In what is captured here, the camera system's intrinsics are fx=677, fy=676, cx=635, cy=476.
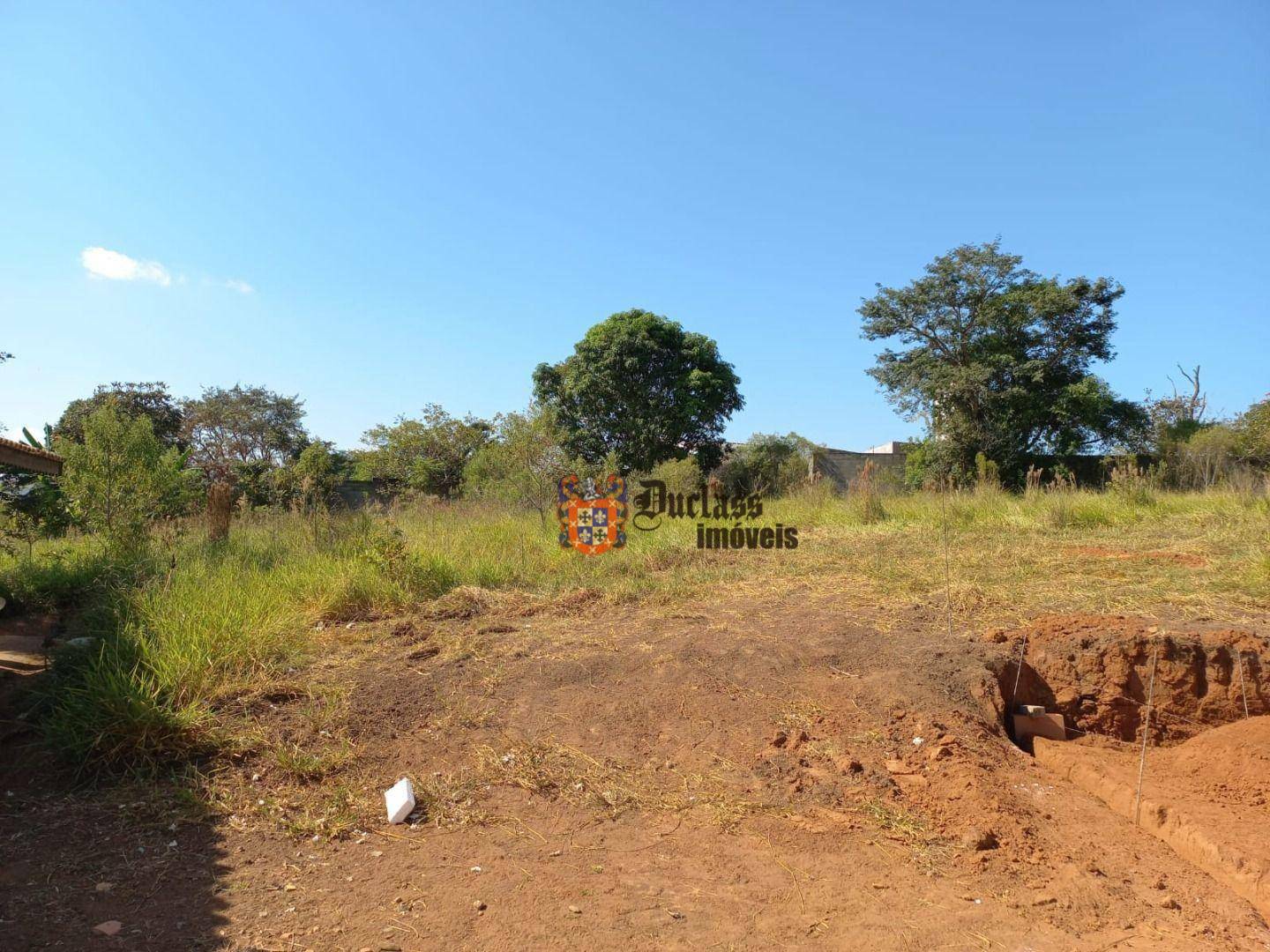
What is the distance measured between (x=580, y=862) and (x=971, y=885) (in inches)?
58.7

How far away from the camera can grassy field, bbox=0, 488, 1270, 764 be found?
3.74m

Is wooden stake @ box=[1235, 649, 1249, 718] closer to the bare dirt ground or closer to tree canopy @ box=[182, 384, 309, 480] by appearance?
the bare dirt ground

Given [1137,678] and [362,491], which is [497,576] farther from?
[362,491]

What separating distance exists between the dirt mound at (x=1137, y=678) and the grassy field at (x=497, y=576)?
23.4 inches

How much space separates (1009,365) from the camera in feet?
53.5

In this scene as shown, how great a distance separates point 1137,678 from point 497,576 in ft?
17.6

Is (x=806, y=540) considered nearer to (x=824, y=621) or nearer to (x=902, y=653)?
(x=824, y=621)

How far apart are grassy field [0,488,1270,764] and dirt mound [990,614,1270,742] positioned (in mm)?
595

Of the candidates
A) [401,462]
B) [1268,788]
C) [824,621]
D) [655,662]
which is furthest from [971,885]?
[401,462]

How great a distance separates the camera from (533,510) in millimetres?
10617

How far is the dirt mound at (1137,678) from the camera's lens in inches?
152

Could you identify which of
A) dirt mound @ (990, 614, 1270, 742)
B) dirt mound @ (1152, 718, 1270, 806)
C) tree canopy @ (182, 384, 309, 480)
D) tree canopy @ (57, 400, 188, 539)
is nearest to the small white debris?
dirt mound @ (990, 614, 1270, 742)

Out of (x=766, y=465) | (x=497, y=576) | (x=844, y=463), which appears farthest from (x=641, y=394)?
(x=497, y=576)

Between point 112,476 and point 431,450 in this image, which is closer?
point 112,476
